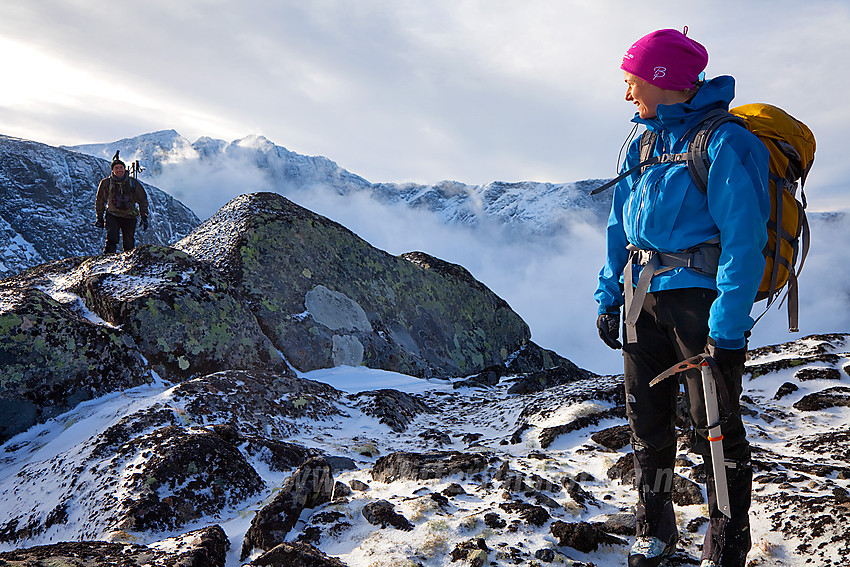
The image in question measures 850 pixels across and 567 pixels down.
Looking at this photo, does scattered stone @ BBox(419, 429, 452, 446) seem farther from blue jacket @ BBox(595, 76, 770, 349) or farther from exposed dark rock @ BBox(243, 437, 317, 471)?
blue jacket @ BBox(595, 76, 770, 349)

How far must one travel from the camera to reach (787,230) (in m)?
3.42

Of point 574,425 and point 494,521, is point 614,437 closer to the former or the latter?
point 574,425

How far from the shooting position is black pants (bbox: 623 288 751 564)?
3.51m

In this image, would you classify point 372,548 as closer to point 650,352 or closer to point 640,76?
point 650,352

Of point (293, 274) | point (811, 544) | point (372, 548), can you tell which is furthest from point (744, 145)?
Answer: point (293, 274)

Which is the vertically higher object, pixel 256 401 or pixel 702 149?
pixel 702 149

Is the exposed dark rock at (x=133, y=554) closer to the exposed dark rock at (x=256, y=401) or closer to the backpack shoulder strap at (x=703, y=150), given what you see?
the exposed dark rock at (x=256, y=401)

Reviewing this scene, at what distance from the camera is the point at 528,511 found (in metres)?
4.75

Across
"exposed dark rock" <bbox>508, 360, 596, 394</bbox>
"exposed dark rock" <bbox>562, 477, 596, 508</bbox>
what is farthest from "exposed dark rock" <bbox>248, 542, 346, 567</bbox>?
"exposed dark rock" <bbox>508, 360, 596, 394</bbox>

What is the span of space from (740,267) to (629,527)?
8.43ft

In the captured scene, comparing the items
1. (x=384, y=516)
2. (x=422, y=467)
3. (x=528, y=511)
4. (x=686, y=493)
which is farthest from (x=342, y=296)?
(x=686, y=493)

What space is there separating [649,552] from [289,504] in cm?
294

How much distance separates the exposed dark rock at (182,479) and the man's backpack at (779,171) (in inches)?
209

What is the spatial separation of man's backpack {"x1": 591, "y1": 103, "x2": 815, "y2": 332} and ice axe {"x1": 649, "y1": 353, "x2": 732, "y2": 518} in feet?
1.98
